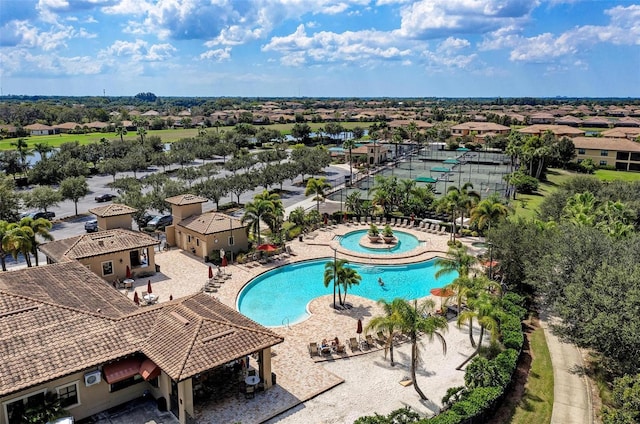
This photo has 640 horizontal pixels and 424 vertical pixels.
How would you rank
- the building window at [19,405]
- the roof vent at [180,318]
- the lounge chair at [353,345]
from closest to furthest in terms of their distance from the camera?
the building window at [19,405]
the roof vent at [180,318]
the lounge chair at [353,345]

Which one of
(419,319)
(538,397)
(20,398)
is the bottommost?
(538,397)

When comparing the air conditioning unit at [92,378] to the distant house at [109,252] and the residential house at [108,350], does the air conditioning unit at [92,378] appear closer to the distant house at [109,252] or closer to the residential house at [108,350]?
the residential house at [108,350]

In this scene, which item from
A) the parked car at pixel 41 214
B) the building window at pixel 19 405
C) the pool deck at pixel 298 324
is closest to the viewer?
the building window at pixel 19 405

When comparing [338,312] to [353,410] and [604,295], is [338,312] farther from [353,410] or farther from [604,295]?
[604,295]

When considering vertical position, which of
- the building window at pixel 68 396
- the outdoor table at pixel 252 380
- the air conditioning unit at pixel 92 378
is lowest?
the outdoor table at pixel 252 380

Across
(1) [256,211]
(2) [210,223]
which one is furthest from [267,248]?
(2) [210,223]

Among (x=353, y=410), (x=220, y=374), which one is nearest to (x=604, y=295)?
(x=353, y=410)

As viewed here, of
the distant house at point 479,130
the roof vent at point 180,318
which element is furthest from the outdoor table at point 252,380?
the distant house at point 479,130
